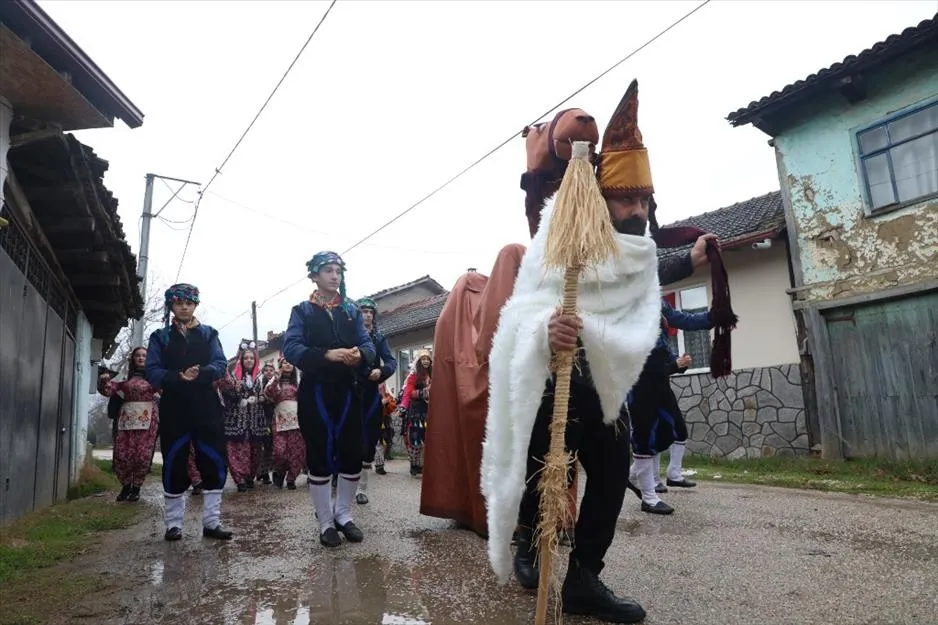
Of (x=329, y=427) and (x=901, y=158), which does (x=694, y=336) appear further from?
(x=329, y=427)

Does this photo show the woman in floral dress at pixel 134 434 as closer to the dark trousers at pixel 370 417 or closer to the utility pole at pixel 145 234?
the dark trousers at pixel 370 417

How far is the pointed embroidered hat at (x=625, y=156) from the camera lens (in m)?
2.77

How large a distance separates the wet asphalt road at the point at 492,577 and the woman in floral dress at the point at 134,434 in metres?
2.76

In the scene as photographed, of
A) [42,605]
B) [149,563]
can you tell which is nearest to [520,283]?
[42,605]

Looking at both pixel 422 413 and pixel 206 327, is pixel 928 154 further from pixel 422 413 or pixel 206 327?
pixel 206 327

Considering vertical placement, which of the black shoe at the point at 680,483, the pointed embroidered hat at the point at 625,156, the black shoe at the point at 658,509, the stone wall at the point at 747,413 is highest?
the pointed embroidered hat at the point at 625,156

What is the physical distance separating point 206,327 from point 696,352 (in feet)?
32.3

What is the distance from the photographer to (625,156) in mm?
2785

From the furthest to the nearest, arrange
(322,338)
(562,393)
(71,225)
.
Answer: (71,225) < (322,338) < (562,393)

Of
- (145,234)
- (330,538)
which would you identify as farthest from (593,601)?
(145,234)

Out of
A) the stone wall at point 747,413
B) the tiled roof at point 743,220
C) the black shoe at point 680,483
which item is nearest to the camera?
the black shoe at point 680,483

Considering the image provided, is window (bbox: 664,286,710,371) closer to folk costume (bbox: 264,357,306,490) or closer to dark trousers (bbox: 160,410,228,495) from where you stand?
folk costume (bbox: 264,357,306,490)

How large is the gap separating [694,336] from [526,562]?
414 inches

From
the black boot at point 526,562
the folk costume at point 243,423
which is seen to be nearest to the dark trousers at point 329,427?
the black boot at point 526,562
